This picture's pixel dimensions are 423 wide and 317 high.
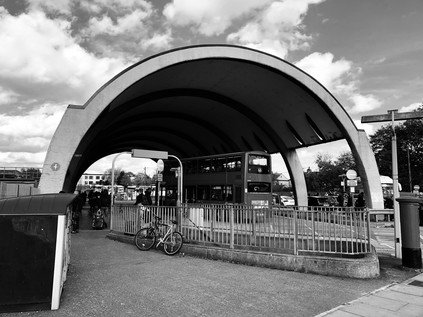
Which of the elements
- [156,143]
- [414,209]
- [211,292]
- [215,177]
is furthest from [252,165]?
[156,143]

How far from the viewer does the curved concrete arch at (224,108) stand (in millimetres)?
16172

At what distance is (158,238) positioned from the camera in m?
10.2

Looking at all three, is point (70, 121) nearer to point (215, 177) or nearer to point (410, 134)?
point (215, 177)

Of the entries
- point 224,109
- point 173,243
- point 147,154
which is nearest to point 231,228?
point 173,243

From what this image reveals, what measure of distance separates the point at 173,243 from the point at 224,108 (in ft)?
66.1

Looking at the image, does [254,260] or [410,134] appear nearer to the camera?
[254,260]

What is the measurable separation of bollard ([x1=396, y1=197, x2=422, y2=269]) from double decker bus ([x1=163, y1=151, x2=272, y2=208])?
8731 millimetres

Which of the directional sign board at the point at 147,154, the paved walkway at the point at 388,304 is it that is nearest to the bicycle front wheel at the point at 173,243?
the directional sign board at the point at 147,154

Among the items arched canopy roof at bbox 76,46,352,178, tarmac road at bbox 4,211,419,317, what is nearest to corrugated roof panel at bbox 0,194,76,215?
tarmac road at bbox 4,211,419,317

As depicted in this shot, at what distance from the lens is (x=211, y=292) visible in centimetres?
594

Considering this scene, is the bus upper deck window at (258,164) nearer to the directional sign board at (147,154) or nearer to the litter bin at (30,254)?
the directional sign board at (147,154)

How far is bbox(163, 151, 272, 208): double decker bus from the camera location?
58.3 ft

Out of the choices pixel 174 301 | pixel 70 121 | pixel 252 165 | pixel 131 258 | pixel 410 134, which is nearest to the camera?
pixel 174 301

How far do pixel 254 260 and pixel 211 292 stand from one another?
2487 mm
